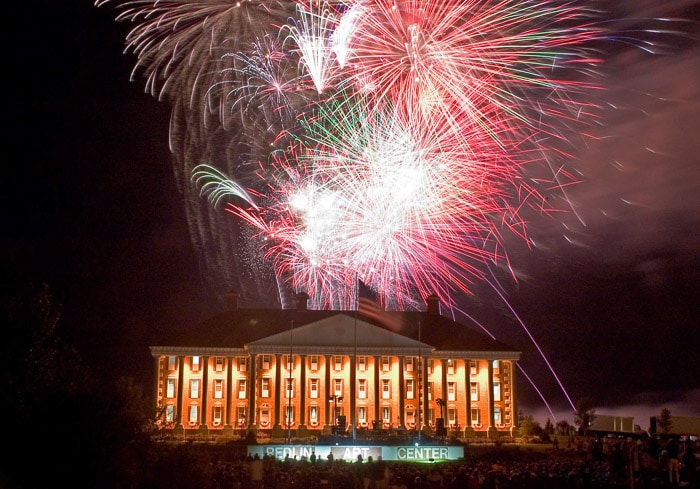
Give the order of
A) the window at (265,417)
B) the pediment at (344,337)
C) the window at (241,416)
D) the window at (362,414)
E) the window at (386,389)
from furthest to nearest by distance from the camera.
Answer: the window at (386,389), the pediment at (344,337), the window at (362,414), the window at (241,416), the window at (265,417)

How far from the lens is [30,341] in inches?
775

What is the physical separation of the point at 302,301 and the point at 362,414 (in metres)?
12.3

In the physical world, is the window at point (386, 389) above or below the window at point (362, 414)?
above

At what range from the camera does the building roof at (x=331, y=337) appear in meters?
60.9

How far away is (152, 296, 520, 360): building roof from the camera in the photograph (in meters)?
60.9

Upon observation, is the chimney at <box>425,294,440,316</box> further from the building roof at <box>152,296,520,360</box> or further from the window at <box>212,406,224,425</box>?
the window at <box>212,406,224,425</box>

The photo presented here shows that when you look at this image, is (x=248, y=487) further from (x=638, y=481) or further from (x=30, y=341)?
(x=638, y=481)

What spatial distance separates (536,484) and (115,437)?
10361 mm

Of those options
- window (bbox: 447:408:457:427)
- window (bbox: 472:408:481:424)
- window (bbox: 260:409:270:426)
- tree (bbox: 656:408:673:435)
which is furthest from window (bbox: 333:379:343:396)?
tree (bbox: 656:408:673:435)

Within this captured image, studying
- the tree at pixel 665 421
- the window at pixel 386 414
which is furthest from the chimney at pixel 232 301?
the tree at pixel 665 421

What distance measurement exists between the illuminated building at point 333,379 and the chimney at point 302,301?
561 cm

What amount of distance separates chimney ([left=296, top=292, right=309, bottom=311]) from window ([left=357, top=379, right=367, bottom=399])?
32.4 feet

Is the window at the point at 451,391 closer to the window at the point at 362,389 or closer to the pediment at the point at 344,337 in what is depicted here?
the pediment at the point at 344,337

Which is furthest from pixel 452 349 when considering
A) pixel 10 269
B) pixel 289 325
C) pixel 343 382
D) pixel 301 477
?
pixel 10 269
